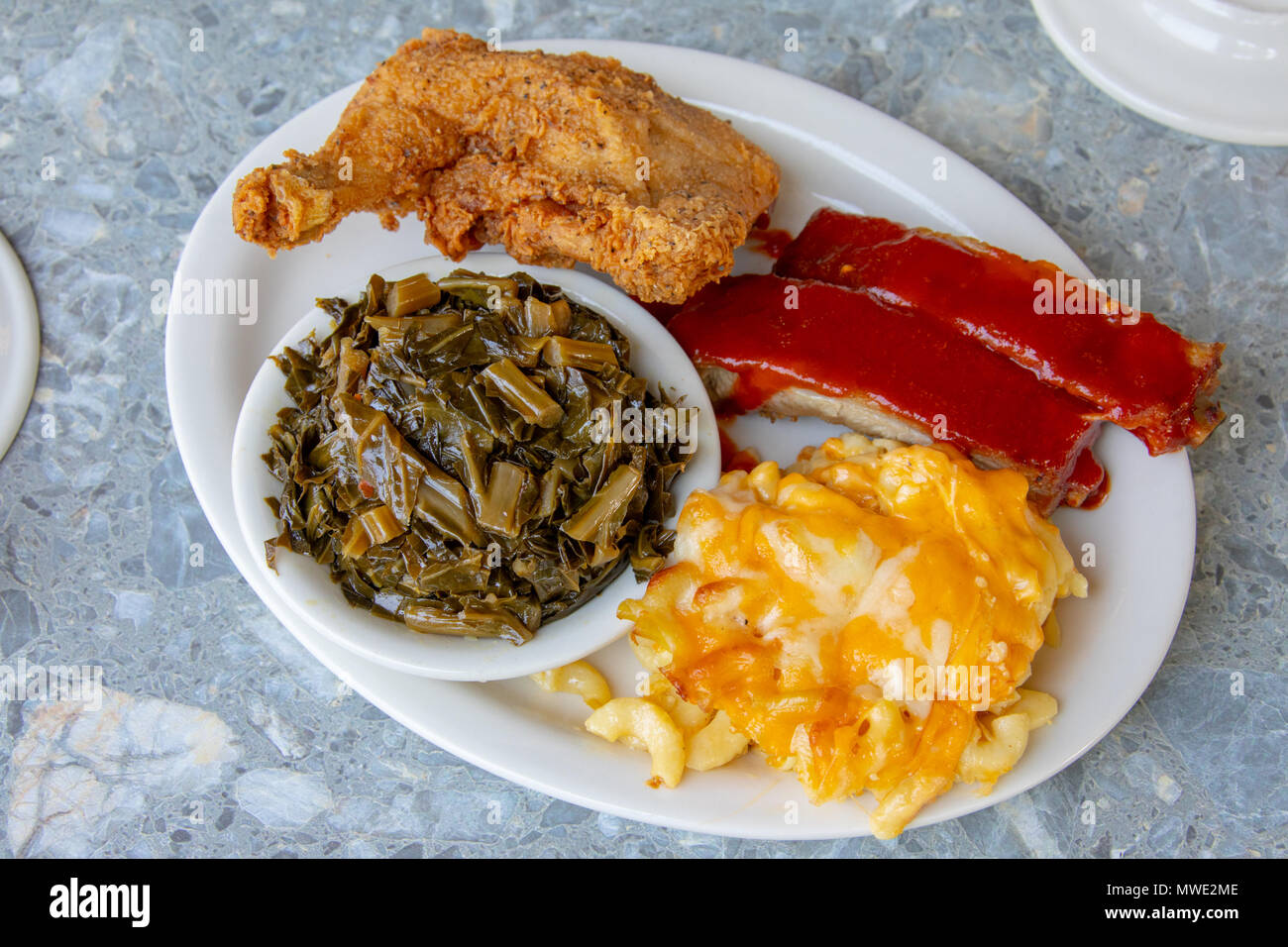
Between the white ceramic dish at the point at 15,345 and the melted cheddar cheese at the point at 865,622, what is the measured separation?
8.87ft

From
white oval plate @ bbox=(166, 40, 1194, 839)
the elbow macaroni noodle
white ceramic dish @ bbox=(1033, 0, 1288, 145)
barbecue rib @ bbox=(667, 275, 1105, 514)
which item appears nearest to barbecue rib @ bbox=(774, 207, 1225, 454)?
barbecue rib @ bbox=(667, 275, 1105, 514)

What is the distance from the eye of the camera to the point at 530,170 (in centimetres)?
361

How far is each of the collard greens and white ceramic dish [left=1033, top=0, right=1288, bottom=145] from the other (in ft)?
9.03

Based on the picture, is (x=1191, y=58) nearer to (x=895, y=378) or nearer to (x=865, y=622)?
(x=895, y=378)

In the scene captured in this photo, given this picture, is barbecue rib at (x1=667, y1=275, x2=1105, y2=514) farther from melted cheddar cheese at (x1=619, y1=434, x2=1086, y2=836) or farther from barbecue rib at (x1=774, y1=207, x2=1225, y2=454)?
melted cheddar cheese at (x1=619, y1=434, x2=1086, y2=836)

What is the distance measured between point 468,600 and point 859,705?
1267mm

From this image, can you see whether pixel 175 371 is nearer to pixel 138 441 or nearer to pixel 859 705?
pixel 138 441

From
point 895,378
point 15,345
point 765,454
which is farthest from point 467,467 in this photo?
point 15,345

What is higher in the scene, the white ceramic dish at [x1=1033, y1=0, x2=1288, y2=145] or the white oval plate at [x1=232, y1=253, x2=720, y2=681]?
the white ceramic dish at [x1=1033, y1=0, x2=1288, y2=145]

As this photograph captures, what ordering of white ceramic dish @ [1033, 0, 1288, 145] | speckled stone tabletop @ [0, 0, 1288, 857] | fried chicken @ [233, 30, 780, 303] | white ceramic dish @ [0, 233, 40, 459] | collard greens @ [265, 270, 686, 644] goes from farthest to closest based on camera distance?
white ceramic dish @ [1033, 0, 1288, 145] < white ceramic dish @ [0, 233, 40, 459] < speckled stone tabletop @ [0, 0, 1288, 857] < fried chicken @ [233, 30, 780, 303] < collard greens @ [265, 270, 686, 644]

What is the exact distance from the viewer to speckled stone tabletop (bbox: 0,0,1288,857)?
3912 millimetres

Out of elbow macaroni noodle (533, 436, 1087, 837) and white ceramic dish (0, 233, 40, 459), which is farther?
white ceramic dish (0, 233, 40, 459)

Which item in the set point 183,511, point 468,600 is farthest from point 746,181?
point 183,511
